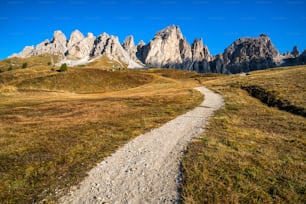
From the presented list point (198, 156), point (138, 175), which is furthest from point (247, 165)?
point (138, 175)

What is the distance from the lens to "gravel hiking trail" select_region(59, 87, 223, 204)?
8.34 m

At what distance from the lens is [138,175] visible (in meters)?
10.1

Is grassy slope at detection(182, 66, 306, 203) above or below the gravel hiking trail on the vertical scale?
below

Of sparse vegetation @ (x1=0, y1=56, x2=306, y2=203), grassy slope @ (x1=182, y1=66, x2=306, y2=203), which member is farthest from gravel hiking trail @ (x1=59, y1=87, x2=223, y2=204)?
grassy slope @ (x1=182, y1=66, x2=306, y2=203)

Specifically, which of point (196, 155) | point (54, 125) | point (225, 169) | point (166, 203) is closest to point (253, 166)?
point (225, 169)

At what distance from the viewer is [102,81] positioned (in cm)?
9106

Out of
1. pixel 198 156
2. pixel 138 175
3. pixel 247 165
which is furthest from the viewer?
pixel 198 156

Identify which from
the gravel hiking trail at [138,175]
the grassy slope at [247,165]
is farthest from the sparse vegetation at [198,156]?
the gravel hiking trail at [138,175]

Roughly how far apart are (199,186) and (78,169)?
6.32 meters

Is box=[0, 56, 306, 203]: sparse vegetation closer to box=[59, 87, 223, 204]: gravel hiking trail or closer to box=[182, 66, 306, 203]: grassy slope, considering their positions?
box=[182, 66, 306, 203]: grassy slope

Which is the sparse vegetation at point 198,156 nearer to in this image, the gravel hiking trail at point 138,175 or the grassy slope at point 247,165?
the grassy slope at point 247,165

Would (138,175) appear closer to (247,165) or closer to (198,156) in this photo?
(198,156)

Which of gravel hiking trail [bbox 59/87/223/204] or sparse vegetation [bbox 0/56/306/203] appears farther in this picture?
sparse vegetation [bbox 0/56/306/203]

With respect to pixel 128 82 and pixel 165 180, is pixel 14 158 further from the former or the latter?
pixel 128 82
